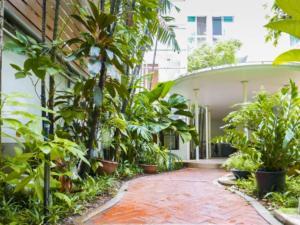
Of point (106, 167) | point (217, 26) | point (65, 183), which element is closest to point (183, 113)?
point (106, 167)

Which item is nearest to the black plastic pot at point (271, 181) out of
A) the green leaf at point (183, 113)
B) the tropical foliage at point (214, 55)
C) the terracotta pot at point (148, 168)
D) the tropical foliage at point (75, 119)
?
the tropical foliage at point (75, 119)

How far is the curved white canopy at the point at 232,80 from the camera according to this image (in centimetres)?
748

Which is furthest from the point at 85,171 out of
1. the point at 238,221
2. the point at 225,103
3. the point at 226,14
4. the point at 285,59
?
the point at 226,14

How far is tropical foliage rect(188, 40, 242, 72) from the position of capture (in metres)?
18.7

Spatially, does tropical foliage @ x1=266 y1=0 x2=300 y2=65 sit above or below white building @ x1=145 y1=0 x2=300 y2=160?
below

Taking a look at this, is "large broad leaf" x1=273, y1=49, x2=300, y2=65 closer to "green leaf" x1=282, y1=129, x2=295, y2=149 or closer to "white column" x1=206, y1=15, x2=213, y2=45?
"green leaf" x1=282, y1=129, x2=295, y2=149

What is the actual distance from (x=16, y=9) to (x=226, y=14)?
61.6 feet

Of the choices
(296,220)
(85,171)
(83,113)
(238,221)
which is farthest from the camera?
(85,171)

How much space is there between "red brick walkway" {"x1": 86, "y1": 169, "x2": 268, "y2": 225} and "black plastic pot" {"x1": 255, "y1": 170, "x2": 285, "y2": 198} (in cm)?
32

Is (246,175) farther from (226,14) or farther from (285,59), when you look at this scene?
(226,14)

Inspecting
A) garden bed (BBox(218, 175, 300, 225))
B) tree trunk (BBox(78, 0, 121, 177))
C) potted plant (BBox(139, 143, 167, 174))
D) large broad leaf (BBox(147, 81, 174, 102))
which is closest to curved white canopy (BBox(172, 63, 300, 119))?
large broad leaf (BBox(147, 81, 174, 102))

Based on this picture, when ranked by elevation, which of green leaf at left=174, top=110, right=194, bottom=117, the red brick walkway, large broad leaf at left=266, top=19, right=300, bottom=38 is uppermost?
green leaf at left=174, top=110, right=194, bottom=117

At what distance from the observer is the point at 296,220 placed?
285 cm

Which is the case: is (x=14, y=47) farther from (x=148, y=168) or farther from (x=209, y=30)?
(x=209, y=30)
